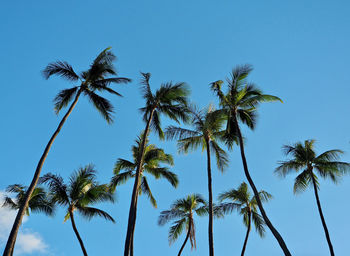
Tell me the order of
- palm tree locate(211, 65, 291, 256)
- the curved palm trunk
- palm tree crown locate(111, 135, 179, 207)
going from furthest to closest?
palm tree crown locate(111, 135, 179, 207)
palm tree locate(211, 65, 291, 256)
the curved palm trunk

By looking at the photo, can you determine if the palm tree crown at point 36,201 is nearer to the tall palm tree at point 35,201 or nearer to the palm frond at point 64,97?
→ the tall palm tree at point 35,201

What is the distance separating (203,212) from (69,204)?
10.9m

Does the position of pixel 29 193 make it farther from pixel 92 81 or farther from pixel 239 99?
pixel 239 99

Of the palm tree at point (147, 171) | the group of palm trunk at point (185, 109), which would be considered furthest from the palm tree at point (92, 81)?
the palm tree at point (147, 171)

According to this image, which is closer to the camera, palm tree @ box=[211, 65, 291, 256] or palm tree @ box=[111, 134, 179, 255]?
palm tree @ box=[211, 65, 291, 256]

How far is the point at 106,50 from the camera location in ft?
56.5

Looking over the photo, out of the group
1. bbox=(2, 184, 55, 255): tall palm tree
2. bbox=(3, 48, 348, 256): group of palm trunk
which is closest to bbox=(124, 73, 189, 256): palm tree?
bbox=(3, 48, 348, 256): group of palm trunk

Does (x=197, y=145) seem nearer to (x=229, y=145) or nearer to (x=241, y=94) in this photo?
(x=229, y=145)

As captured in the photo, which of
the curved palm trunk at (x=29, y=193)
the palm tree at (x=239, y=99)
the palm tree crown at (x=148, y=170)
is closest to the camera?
the curved palm trunk at (x=29, y=193)

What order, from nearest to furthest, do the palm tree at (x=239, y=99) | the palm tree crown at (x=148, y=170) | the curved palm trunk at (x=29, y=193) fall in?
the curved palm trunk at (x=29, y=193), the palm tree at (x=239, y=99), the palm tree crown at (x=148, y=170)

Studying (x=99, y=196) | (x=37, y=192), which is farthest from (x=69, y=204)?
(x=37, y=192)

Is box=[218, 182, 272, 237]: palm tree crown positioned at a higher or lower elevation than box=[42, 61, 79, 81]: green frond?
lower

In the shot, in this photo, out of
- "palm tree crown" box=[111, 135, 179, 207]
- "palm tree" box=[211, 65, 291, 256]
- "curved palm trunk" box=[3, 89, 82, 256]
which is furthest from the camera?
"palm tree crown" box=[111, 135, 179, 207]

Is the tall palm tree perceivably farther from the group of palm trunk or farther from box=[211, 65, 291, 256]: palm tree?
box=[211, 65, 291, 256]: palm tree
